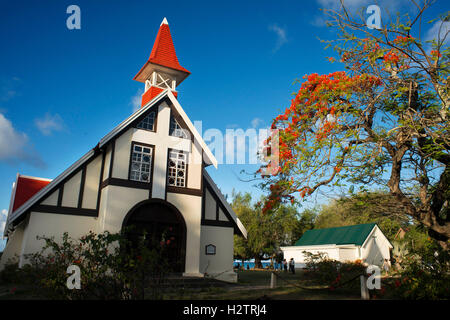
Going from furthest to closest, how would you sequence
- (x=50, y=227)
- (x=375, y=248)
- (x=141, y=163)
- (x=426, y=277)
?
(x=375, y=248), (x=141, y=163), (x=50, y=227), (x=426, y=277)

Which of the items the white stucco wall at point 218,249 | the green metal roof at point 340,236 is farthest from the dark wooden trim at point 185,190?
the green metal roof at point 340,236

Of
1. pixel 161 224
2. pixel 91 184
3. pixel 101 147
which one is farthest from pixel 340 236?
pixel 101 147

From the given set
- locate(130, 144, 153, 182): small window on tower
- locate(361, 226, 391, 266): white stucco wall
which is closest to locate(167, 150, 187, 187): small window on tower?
locate(130, 144, 153, 182): small window on tower

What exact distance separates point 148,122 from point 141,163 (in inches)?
92.0

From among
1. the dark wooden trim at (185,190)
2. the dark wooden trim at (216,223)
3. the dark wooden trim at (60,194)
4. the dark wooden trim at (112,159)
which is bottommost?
the dark wooden trim at (216,223)

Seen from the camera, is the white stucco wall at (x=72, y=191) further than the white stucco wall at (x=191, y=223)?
No

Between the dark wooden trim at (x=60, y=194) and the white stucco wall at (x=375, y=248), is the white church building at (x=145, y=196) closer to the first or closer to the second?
the dark wooden trim at (x=60, y=194)

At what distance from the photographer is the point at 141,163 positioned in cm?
1714

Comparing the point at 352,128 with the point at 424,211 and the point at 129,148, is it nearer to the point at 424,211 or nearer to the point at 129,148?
the point at 424,211

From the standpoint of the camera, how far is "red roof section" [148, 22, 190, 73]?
20980mm

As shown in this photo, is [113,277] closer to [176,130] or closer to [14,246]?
[176,130]

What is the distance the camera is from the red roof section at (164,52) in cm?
2098

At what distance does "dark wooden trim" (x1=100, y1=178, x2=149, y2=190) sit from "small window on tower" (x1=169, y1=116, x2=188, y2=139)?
334 cm
